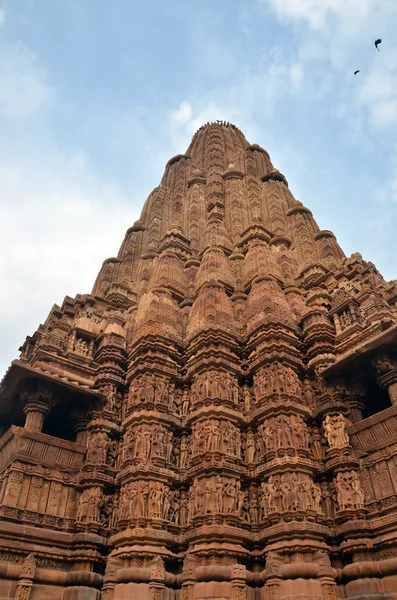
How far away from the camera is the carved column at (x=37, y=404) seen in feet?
52.9

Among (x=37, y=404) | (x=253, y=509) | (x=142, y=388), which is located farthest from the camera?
(x=142, y=388)

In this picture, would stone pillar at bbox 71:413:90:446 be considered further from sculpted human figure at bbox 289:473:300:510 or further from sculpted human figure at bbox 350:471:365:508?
sculpted human figure at bbox 350:471:365:508

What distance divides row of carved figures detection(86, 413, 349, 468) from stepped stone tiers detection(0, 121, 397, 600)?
0.06m

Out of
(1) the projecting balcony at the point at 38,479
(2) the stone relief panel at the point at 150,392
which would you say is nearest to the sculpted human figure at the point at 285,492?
(2) the stone relief panel at the point at 150,392

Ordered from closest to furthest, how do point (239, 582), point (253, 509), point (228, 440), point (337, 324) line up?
point (239, 582) < point (253, 509) < point (228, 440) < point (337, 324)

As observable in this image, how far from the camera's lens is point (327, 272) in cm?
2283

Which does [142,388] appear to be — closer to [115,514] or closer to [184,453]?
[184,453]

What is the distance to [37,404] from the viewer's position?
1638 centimetres

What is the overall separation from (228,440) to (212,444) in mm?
654

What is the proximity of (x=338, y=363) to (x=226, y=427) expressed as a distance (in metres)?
4.29

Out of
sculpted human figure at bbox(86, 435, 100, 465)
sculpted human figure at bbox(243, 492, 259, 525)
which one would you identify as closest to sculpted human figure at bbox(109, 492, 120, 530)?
sculpted human figure at bbox(86, 435, 100, 465)

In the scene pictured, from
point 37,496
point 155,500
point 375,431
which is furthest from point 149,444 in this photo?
point 375,431

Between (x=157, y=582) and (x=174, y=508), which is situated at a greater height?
(x=174, y=508)

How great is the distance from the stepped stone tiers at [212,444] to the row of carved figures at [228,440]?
0.06m
